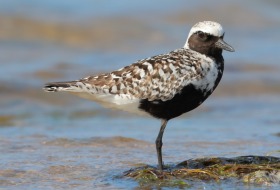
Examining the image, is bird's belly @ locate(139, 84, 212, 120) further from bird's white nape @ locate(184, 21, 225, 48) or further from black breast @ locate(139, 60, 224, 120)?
bird's white nape @ locate(184, 21, 225, 48)

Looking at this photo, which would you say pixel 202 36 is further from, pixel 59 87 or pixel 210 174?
pixel 59 87

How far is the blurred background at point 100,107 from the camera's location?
854 centimetres

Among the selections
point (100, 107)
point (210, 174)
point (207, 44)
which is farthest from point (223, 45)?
point (100, 107)

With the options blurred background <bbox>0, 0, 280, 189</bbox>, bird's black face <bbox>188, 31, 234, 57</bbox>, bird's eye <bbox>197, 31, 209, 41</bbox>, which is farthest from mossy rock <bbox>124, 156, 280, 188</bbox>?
bird's eye <bbox>197, 31, 209, 41</bbox>

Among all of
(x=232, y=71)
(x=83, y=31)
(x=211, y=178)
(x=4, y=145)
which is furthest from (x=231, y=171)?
(x=83, y=31)

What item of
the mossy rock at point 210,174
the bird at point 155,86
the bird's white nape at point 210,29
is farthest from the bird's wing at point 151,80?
the mossy rock at point 210,174

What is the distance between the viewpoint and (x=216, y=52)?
7.82 metres

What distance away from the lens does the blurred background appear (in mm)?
8540

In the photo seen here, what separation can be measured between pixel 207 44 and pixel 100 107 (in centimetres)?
485

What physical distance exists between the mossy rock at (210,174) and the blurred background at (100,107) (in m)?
0.20

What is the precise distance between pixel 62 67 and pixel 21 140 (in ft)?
16.4

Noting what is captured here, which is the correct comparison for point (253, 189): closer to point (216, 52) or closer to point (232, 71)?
point (216, 52)

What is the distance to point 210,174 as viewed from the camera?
24.3ft

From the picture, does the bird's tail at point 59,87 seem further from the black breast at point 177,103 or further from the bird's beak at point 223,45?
the bird's beak at point 223,45
